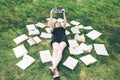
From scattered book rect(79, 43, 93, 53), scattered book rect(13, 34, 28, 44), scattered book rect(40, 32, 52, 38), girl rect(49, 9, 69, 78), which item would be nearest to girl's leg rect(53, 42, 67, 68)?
girl rect(49, 9, 69, 78)

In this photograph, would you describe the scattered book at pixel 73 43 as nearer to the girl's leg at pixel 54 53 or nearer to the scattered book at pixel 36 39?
the girl's leg at pixel 54 53

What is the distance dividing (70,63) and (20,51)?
1690 mm

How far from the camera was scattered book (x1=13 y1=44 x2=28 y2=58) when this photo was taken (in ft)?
19.9

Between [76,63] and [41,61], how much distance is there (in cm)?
109

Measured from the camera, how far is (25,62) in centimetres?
579

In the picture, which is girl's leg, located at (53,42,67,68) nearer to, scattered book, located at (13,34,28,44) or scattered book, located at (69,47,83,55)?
scattered book, located at (69,47,83,55)

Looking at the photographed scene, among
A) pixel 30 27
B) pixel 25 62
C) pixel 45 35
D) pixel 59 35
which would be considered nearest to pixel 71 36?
pixel 59 35

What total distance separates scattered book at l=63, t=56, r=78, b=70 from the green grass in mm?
110

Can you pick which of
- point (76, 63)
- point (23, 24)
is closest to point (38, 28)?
point (23, 24)

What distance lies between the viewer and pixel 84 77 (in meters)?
5.45

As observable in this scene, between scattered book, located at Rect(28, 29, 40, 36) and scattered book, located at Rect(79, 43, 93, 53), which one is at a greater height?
scattered book, located at Rect(28, 29, 40, 36)

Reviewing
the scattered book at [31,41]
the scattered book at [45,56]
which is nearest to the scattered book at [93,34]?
the scattered book at [45,56]

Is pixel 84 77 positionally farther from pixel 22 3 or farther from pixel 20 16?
pixel 22 3

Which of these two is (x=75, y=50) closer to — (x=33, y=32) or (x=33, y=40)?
(x=33, y=40)
